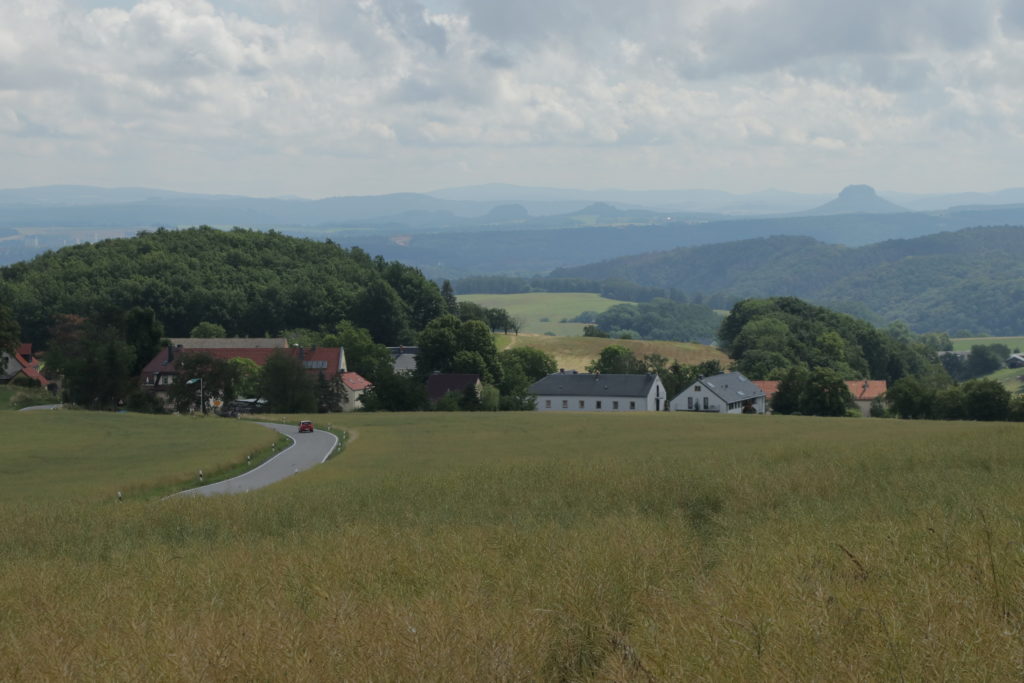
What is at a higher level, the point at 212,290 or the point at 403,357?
the point at 212,290

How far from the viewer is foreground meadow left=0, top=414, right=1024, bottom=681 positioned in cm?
780

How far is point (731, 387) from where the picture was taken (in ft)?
357

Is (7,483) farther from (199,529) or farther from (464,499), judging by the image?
(464,499)

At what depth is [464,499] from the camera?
20.0m

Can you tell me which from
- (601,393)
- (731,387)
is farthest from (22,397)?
(731,387)

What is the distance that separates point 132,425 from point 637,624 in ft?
195

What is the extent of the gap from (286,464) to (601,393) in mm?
68622

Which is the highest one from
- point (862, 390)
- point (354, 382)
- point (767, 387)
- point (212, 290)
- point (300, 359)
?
point (212, 290)

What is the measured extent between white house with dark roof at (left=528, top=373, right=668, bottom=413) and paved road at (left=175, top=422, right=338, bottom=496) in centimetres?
5042

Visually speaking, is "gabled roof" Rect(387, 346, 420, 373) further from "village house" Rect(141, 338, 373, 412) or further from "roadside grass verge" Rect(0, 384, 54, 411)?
"roadside grass verge" Rect(0, 384, 54, 411)

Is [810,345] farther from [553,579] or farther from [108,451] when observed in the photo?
[553,579]

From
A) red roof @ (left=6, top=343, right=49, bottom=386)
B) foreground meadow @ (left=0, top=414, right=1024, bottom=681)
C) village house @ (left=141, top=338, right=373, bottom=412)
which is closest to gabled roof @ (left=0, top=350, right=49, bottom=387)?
red roof @ (left=6, top=343, right=49, bottom=386)

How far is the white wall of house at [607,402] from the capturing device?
105812 millimetres

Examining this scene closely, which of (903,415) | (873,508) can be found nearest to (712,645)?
(873,508)
